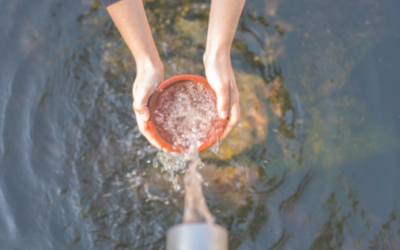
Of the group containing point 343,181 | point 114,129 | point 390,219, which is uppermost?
point 114,129

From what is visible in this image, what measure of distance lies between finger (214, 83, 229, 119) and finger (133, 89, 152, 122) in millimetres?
375

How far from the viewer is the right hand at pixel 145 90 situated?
4.95ft

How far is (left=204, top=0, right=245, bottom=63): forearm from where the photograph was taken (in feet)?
5.00

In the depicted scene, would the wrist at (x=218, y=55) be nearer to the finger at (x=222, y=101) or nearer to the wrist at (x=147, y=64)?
the finger at (x=222, y=101)

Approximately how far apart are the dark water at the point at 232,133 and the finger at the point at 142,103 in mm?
678

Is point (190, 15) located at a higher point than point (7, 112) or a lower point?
higher

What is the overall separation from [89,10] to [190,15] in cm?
82

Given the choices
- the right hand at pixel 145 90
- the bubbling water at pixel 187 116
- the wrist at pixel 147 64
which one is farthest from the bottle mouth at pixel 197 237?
the wrist at pixel 147 64

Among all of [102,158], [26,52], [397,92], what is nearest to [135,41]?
[102,158]

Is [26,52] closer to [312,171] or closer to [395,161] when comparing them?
[312,171]

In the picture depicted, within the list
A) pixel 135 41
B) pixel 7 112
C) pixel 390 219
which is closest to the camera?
pixel 135 41

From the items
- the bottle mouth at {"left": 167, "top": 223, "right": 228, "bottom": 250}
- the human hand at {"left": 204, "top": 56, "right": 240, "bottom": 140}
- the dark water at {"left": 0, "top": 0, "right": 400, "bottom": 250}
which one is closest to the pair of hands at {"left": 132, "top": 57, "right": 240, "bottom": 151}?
the human hand at {"left": 204, "top": 56, "right": 240, "bottom": 140}

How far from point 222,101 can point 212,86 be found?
0.12 meters

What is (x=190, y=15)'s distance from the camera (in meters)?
2.30
